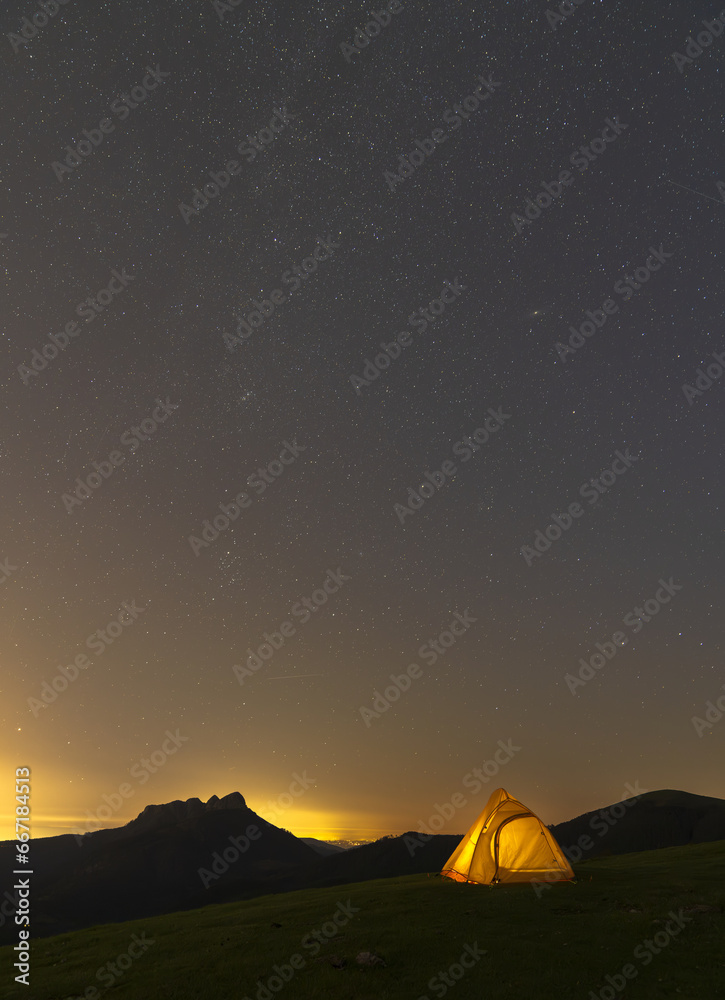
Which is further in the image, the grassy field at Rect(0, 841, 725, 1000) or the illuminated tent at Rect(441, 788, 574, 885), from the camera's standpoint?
the illuminated tent at Rect(441, 788, 574, 885)

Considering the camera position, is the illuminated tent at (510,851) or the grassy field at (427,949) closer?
the grassy field at (427,949)

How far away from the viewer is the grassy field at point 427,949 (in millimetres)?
15633

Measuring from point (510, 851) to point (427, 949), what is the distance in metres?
12.5

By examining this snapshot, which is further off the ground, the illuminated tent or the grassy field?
the illuminated tent

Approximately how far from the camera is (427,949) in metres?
17.9

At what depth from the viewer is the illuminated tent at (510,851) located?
2795 centimetres

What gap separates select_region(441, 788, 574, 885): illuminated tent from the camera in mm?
27953

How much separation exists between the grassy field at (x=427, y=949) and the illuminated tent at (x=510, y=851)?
6.21ft

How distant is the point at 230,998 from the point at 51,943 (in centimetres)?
1446

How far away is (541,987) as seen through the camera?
15.3 m

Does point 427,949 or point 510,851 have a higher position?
point 510,851

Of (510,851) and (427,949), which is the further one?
(510,851)

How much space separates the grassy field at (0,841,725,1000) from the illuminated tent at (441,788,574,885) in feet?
6.21

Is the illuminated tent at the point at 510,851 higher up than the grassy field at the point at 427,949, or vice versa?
the illuminated tent at the point at 510,851
